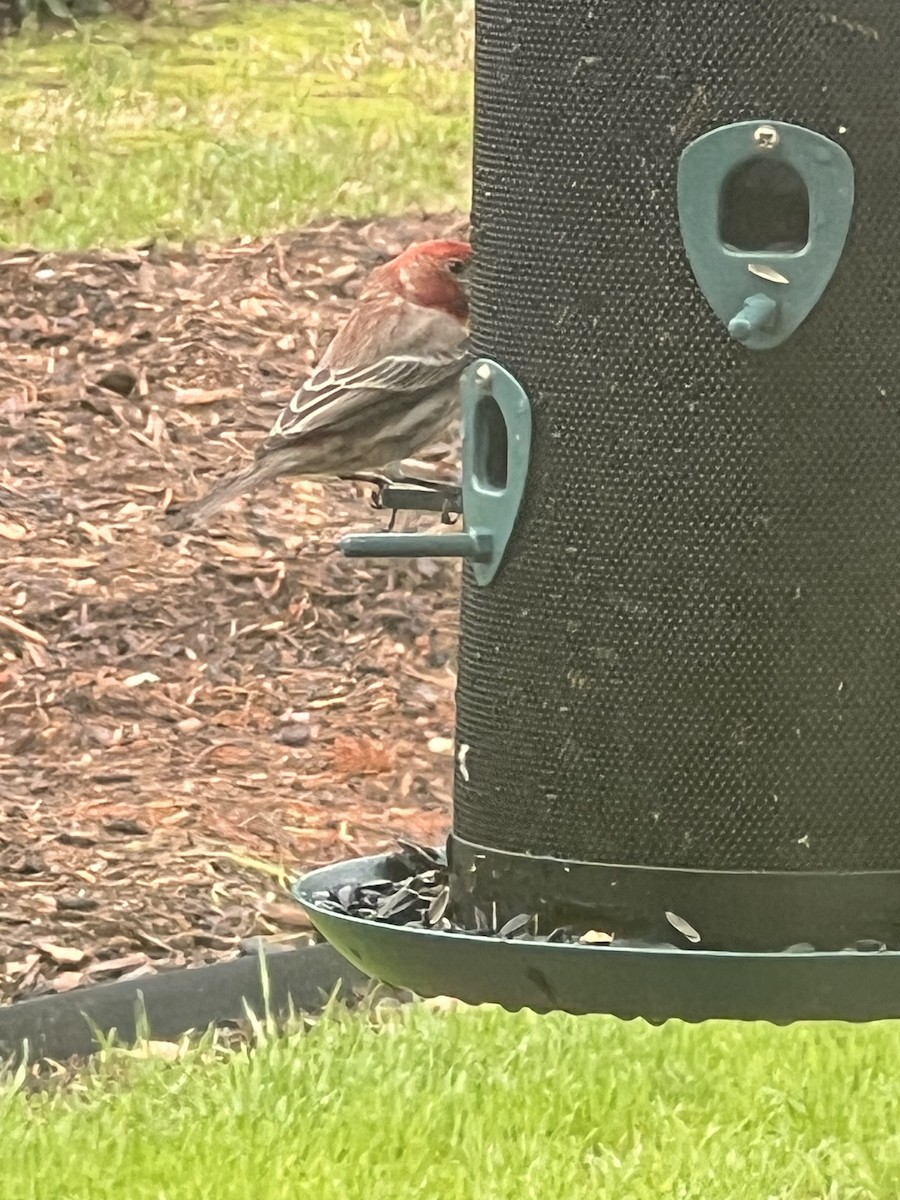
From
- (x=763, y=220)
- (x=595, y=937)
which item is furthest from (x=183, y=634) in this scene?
(x=763, y=220)

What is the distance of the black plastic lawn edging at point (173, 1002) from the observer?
20.3 feet

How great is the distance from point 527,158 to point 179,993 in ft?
9.73

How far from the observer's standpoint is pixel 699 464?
151 inches

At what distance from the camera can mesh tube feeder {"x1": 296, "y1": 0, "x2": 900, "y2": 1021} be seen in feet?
12.3

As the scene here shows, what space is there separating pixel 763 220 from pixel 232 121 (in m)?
10.8

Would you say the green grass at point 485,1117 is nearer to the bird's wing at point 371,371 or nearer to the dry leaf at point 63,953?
the dry leaf at point 63,953

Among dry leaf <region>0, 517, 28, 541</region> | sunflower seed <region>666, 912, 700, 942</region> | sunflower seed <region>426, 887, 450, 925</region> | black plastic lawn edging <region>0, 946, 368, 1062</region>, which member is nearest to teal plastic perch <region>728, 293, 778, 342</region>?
sunflower seed <region>666, 912, 700, 942</region>

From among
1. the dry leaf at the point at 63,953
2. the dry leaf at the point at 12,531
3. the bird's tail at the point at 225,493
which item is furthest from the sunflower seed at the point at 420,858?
the dry leaf at the point at 12,531

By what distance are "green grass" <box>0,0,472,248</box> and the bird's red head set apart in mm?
4299

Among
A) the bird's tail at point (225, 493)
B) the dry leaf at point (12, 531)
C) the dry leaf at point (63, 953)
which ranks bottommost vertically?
the dry leaf at point (63, 953)

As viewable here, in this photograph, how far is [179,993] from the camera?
21.0 ft

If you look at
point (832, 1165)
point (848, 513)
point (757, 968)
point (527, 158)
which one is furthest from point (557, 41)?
point (832, 1165)

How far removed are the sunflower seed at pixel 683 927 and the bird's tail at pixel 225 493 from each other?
4303mm

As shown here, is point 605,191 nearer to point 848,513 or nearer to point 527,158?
point 527,158
